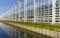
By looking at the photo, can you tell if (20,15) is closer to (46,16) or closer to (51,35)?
(46,16)

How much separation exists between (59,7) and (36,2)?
5800 millimetres

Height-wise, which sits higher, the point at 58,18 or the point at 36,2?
the point at 36,2

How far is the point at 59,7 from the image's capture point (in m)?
37.8

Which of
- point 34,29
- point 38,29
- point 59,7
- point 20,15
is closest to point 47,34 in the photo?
point 38,29

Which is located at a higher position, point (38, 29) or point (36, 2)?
point (36, 2)

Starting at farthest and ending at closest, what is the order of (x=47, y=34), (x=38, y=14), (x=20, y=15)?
(x=20, y=15)
(x=38, y=14)
(x=47, y=34)

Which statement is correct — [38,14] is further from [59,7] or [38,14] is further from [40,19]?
[59,7]

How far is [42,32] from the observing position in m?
21.2

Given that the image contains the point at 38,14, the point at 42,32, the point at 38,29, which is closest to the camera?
the point at 42,32

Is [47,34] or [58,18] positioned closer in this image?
[47,34]

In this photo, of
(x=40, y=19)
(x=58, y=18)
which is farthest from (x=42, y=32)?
(x=40, y=19)

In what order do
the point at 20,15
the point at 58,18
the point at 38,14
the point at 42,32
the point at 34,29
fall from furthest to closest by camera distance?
the point at 20,15, the point at 38,14, the point at 58,18, the point at 34,29, the point at 42,32

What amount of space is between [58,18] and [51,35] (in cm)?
1799

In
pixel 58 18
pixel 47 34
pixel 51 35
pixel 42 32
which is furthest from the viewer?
pixel 58 18
